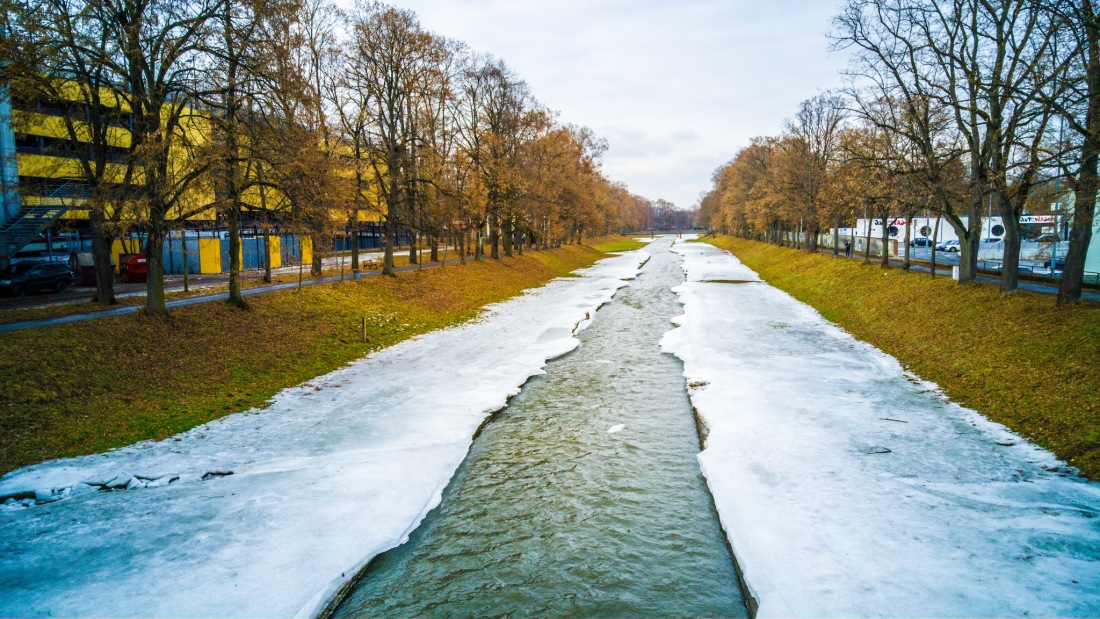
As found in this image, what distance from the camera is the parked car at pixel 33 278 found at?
71.9ft

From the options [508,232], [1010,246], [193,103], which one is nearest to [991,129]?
[1010,246]

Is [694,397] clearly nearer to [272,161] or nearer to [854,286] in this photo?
[272,161]

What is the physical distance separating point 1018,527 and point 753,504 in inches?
150

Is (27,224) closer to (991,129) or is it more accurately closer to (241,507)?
(241,507)

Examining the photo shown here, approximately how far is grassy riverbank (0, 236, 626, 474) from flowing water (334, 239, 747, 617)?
7.06 meters

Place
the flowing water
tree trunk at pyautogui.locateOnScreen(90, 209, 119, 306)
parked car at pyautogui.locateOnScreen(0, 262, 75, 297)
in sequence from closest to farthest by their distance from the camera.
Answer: the flowing water → tree trunk at pyautogui.locateOnScreen(90, 209, 119, 306) → parked car at pyautogui.locateOnScreen(0, 262, 75, 297)

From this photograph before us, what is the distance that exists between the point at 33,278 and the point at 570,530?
2506 centimetres

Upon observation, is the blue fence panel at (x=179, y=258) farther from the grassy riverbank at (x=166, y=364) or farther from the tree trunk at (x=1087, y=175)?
the tree trunk at (x=1087, y=175)

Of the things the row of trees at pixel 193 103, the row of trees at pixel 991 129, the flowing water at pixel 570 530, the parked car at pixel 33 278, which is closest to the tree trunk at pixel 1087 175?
the row of trees at pixel 991 129

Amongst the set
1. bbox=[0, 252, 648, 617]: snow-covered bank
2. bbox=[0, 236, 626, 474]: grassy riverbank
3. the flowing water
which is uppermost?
bbox=[0, 236, 626, 474]: grassy riverbank

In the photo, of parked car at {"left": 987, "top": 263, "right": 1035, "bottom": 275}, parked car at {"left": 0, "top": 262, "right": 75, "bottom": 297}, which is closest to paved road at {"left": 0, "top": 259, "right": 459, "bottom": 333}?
parked car at {"left": 0, "top": 262, "right": 75, "bottom": 297}

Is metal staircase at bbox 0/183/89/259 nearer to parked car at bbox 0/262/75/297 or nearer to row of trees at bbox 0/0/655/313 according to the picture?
parked car at bbox 0/262/75/297

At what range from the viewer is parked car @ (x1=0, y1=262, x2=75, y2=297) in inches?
862

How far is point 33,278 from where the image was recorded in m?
22.7
